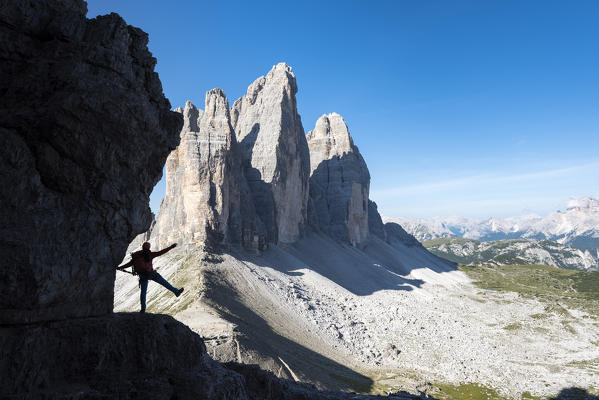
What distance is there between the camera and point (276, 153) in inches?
3086

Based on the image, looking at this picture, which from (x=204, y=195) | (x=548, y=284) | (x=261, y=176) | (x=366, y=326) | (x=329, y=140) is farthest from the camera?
(x=329, y=140)

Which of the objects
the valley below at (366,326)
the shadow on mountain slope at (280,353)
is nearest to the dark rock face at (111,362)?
the valley below at (366,326)

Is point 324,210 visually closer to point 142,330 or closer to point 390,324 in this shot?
point 390,324

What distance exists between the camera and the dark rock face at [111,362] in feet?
24.4

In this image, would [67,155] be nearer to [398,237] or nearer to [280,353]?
[280,353]

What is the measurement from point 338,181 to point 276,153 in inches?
1434

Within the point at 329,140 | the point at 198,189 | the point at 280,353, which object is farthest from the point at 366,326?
the point at 329,140

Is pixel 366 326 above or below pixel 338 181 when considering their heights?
below

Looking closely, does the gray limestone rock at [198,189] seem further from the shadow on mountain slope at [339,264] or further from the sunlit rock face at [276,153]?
the sunlit rock face at [276,153]

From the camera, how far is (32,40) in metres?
9.97

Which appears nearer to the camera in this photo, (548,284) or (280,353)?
(280,353)

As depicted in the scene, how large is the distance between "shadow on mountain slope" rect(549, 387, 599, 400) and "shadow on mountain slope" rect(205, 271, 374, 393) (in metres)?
18.6

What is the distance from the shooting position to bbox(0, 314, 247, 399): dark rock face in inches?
293

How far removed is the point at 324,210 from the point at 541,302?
185 feet
